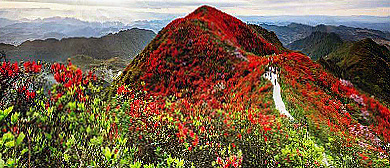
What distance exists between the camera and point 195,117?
8.20 meters

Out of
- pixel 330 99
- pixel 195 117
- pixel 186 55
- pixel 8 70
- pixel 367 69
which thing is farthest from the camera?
pixel 367 69

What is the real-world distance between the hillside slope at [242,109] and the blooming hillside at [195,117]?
0.06m

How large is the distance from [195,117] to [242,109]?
643 cm

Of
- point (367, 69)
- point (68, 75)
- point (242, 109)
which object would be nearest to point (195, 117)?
point (68, 75)

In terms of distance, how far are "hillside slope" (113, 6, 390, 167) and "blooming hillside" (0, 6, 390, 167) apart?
0.20 feet

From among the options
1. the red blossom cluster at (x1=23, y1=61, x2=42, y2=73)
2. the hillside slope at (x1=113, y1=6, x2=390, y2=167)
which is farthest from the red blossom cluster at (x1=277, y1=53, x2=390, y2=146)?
the red blossom cluster at (x1=23, y1=61, x2=42, y2=73)

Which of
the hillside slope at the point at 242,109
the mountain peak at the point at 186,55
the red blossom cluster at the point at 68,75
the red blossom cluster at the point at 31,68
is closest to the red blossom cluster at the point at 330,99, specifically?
the hillside slope at the point at 242,109

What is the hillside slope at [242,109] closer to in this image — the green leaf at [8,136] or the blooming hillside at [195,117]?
the blooming hillside at [195,117]

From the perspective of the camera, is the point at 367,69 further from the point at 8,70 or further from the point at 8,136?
the point at 8,136

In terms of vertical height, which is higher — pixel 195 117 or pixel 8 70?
pixel 8 70

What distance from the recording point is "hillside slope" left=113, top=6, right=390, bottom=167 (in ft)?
23.2

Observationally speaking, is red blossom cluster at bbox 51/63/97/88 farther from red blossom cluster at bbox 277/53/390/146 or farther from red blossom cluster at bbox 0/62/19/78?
red blossom cluster at bbox 277/53/390/146

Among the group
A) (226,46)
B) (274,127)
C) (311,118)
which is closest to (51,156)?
(274,127)

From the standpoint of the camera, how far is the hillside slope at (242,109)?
23.2ft
